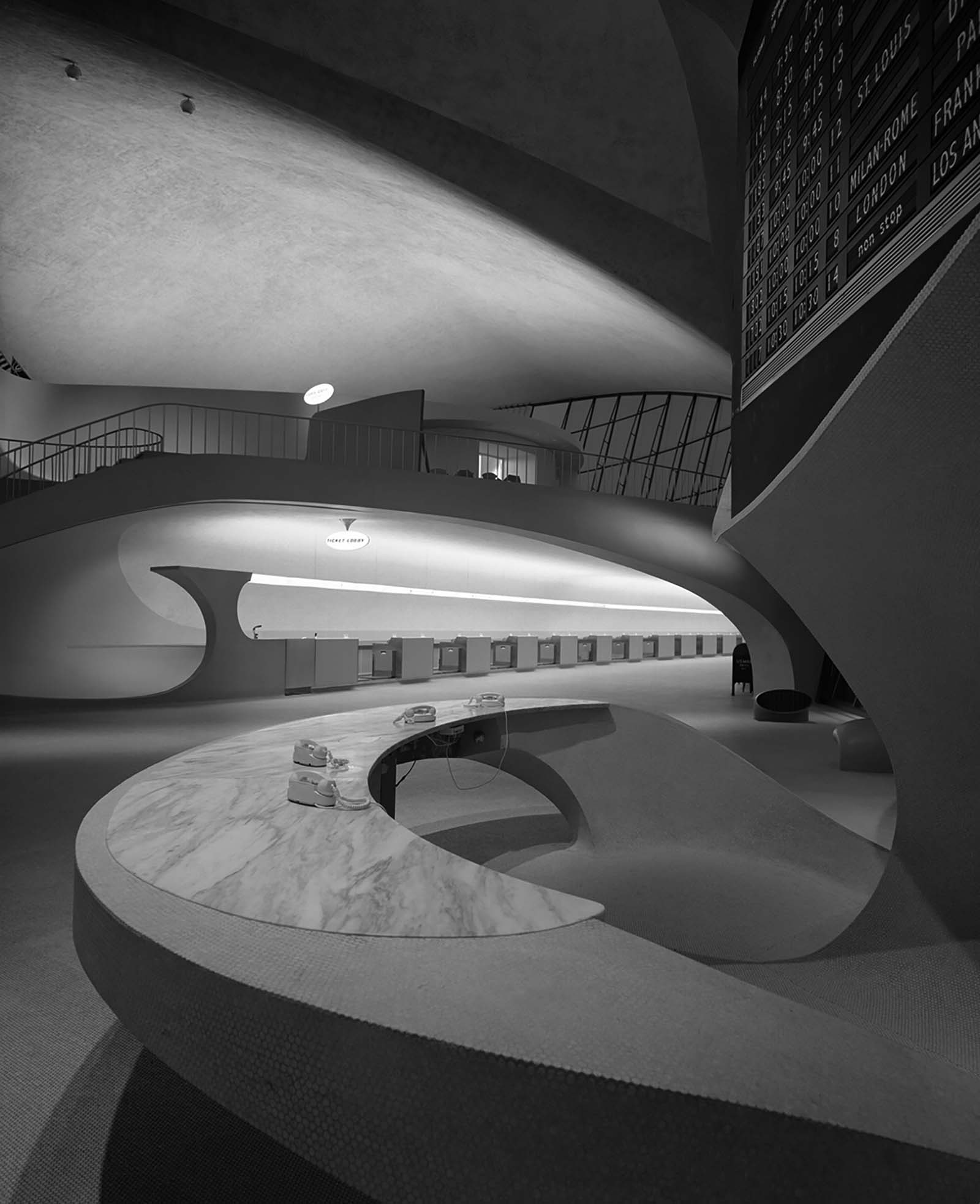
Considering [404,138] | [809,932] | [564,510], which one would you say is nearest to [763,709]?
[564,510]

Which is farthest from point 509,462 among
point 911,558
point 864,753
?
point 911,558

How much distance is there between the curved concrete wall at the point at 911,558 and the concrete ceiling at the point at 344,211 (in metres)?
8.42

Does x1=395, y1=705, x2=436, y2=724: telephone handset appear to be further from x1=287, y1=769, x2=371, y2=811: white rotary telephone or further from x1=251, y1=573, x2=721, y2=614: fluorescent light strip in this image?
x1=251, y1=573, x2=721, y2=614: fluorescent light strip

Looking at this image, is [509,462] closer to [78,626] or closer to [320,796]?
[78,626]

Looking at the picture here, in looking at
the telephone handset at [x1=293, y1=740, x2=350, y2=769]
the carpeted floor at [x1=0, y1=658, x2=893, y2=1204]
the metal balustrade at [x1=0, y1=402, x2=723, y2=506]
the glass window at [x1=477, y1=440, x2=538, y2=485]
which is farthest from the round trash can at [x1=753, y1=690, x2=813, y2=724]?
the telephone handset at [x1=293, y1=740, x2=350, y2=769]

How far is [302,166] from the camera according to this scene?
37.2ft

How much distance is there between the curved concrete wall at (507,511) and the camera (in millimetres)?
12320

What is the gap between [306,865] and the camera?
1.87 metres

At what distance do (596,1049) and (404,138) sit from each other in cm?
1080

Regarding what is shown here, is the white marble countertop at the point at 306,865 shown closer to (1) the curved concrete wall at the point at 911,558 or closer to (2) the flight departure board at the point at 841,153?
(1) the curved concrete wall at the point at 911,558

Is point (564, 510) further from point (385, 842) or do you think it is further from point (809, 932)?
point (385, 842)

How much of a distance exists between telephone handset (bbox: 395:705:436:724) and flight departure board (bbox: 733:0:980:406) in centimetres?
226

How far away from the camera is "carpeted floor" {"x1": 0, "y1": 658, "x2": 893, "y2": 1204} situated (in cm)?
213

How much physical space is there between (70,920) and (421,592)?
15.2 meters
